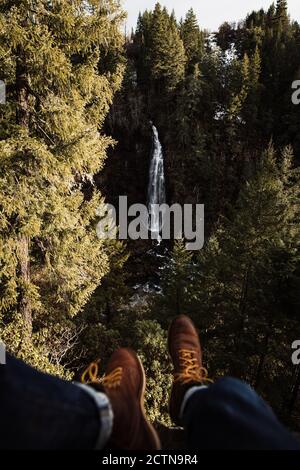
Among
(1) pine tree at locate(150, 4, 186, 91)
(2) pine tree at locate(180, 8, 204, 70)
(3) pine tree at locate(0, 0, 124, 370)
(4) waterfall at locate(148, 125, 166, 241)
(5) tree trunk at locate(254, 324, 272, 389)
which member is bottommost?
(5) tree trunk at locate(254, 324, 272, 389)

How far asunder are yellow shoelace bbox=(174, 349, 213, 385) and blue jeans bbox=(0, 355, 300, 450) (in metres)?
1.02

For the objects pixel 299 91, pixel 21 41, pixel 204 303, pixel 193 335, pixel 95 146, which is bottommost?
pixel 204 303

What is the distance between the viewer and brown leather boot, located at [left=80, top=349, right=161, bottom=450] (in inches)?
94.3

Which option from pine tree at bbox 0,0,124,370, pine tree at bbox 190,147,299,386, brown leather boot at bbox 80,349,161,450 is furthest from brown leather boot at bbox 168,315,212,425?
pine tree at bbox 190,147,299,386

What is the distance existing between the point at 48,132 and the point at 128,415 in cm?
563

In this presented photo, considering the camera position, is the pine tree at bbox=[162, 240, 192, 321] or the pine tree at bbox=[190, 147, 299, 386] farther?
the pine tree at bbox=[162, 240, 192, 321]

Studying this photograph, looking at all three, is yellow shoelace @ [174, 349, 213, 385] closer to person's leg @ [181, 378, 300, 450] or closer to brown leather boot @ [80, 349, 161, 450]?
brown leather boot @ [80, 349, 161, 450]

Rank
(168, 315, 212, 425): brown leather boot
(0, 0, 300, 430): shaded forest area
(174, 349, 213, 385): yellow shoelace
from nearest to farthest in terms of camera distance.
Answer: (168, 315, 212, 425): brown leather boot, (174, 349, 213, 385): yellow shoelace, (0, 0, 300, 430): shaded forest area

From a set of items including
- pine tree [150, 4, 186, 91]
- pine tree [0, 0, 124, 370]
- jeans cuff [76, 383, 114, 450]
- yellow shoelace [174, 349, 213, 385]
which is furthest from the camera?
pine tree [150, 4, 186, 91]

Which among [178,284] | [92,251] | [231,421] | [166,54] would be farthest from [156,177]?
[231,421]

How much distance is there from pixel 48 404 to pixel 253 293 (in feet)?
40.8

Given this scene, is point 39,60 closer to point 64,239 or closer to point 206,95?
point 64,239

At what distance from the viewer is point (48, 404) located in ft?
6.49
